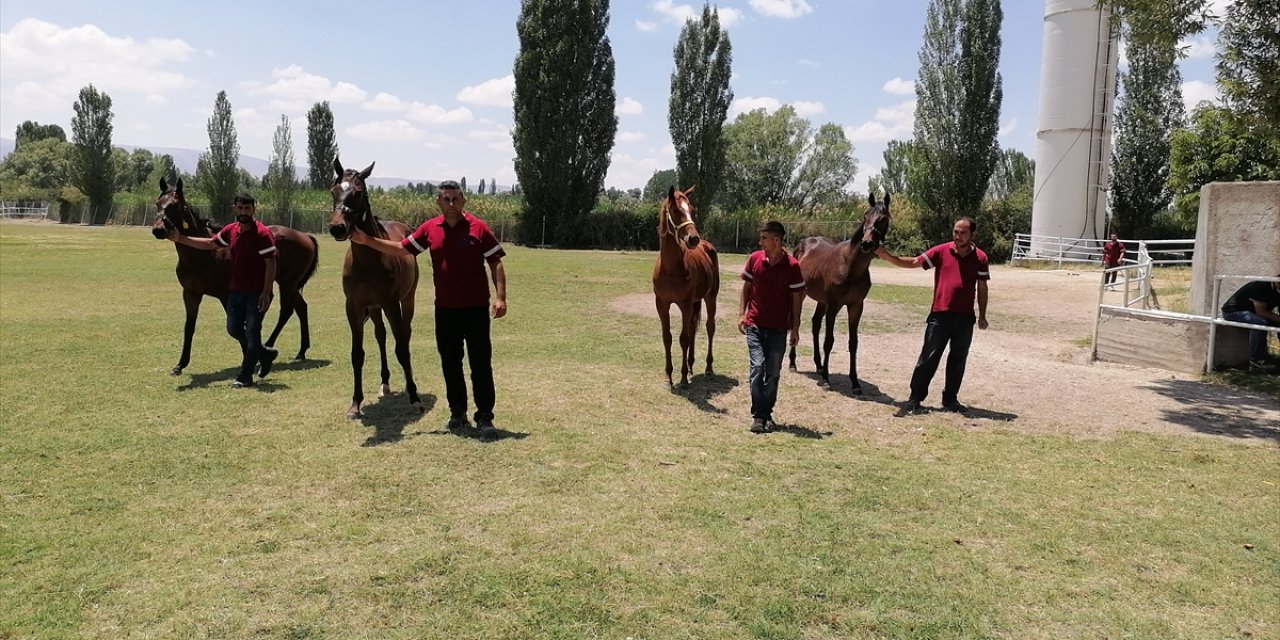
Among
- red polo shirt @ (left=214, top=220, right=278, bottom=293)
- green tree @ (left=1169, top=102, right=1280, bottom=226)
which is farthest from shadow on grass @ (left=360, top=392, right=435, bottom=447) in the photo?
green tree @ (left=1169, top=102, right=1280, bottom=226)

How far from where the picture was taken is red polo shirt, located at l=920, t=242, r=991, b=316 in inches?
296

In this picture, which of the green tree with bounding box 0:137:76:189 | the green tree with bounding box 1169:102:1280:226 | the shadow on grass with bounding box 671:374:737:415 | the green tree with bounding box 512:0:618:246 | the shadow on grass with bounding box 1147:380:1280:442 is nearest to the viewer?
the shadow on grass with bounding box 1147:380:1280:442

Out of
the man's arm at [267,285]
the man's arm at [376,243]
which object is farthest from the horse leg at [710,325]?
the man's arm at [267,285]

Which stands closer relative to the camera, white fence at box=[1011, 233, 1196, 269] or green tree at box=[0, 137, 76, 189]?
white fence at box=[1011, 233, 1196, 269]

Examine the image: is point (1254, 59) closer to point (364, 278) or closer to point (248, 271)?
point (364, 278)

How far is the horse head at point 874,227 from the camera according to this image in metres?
7.94

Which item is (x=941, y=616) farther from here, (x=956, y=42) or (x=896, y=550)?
(x=956, y=42)

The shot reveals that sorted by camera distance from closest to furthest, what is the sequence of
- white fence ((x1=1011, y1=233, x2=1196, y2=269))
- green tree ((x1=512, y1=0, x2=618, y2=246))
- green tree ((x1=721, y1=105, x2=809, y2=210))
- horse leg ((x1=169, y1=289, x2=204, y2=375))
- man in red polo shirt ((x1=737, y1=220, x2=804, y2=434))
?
man in red polo shirt ((x1=737, y1=220, x2=804, y2=434)) < horse leg ((x1=169, y1=289, x2=204, y2=375)) < white fence ((x1=1011, y1=233, x2=1196, y2=269)) < green tree ((x1=512, y1=0, x2=618, y2=246)) < green tree ((x1=721, y1=105, x2=809, y2=210))

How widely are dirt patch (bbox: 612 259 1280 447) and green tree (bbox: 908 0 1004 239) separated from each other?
1004 inches

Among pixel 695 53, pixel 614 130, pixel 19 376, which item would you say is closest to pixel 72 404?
pixel 19 376

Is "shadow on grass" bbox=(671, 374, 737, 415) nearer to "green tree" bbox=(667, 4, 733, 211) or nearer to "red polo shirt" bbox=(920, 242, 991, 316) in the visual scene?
"red polo shirt" bbox=(920, 242, 991, 316)

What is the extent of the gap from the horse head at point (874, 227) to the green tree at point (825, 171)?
2619 inches

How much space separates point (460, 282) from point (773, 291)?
269 centimetres

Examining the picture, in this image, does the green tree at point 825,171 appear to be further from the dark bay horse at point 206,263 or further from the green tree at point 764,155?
the dark bay horse at point 206,263
